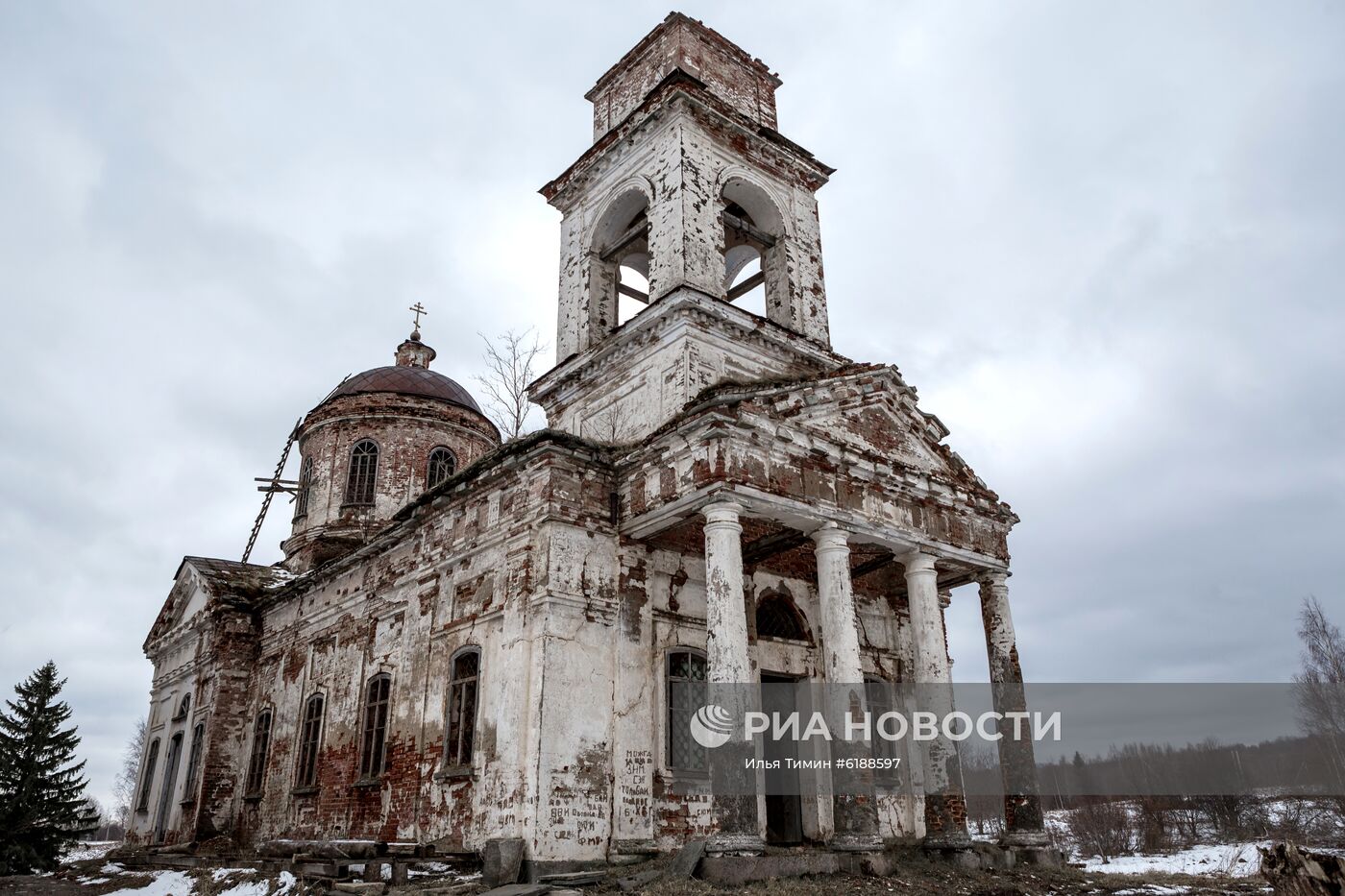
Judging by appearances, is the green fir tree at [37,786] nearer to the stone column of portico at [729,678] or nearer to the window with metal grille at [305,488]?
the window with metal grille at [305,488]

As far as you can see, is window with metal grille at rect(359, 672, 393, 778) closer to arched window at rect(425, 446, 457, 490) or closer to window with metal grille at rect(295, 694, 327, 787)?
window with metal grille at rect(295, 694, 327, 787)

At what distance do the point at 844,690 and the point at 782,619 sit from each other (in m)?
3.18

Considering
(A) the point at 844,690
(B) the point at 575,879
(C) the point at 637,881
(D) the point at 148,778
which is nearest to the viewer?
(C) the point at 637,881

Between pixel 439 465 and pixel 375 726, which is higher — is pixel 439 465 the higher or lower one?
the higher one

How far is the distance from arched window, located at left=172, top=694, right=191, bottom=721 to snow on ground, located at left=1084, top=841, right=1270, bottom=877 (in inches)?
733

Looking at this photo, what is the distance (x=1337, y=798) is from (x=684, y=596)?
76.1 ft

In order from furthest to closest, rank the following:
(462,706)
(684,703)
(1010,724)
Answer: (1010,724), (462,706), (684,703)

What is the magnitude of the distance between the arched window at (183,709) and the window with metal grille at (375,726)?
27.6 ft

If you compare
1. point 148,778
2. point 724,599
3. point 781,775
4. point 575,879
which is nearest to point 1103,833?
point 781,775

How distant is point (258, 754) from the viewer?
17641 mm

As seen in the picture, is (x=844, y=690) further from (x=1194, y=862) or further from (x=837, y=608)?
(x=1194, y=862)

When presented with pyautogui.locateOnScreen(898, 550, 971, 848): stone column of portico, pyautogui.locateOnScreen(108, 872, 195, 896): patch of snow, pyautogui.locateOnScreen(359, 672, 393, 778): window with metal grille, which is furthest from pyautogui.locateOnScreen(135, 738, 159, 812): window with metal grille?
pyautogui.locateOnScreen(898, 550, 971, 848): stone column of portico

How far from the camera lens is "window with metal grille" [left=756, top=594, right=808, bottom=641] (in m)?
13.2

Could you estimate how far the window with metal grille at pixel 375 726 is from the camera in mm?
13656
